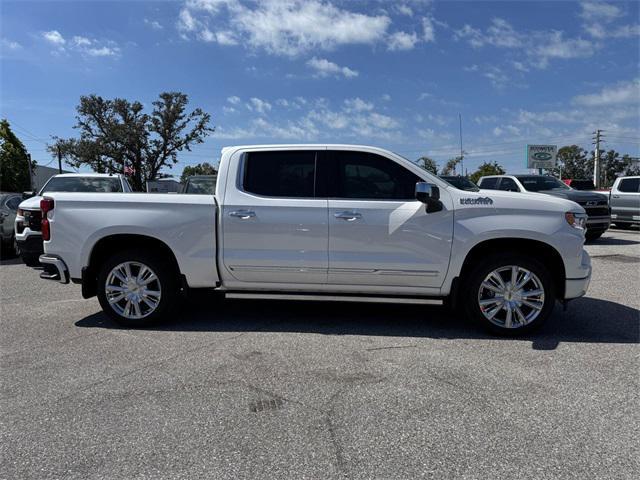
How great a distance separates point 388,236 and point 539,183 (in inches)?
425

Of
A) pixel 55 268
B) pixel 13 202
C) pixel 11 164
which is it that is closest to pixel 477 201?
pixel 55 268

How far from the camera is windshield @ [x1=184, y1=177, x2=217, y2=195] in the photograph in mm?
11219

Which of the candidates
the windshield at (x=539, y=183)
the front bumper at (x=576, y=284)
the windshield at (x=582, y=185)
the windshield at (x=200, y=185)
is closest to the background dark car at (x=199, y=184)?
the windshield at (x=200, y=185)

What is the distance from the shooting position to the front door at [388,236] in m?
4.94

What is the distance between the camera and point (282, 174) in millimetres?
5246

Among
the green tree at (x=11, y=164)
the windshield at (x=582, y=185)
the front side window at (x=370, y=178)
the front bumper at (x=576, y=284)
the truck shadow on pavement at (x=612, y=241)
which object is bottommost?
the truck shadow on pavement at (x=612, y=241)

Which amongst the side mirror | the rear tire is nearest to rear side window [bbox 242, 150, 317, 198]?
the side mirror

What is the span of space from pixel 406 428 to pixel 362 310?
2.89 meters

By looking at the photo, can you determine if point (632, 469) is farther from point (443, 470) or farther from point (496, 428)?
point (443, 470)

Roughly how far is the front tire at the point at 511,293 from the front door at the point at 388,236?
41 centimetres

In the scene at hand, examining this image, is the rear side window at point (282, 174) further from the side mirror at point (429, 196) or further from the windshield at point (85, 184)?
the windshield at point (85, 184)

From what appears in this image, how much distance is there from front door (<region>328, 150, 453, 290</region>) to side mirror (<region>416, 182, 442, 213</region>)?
0.24 ft

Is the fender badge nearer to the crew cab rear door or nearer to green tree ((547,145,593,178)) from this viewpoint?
the crew cab rear door

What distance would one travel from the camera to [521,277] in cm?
490
